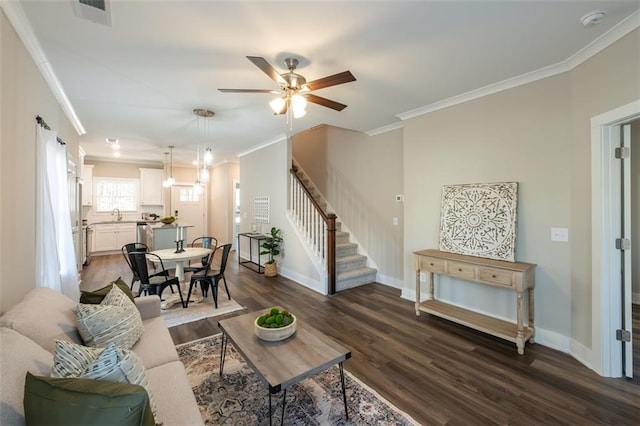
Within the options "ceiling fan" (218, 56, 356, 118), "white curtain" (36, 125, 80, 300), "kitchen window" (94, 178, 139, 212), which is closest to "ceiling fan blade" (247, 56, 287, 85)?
"ceiling fan" (218, 56, 356, 118)

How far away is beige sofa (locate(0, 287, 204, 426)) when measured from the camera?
1.09 meters

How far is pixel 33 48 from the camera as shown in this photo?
2.41m

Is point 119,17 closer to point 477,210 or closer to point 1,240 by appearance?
point 1,240

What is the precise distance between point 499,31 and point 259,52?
6.57 ft

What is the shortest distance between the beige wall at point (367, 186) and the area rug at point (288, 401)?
9.65 feet

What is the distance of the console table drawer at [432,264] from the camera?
3371 millimetres

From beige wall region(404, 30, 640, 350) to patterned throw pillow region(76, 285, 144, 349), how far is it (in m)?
3.50

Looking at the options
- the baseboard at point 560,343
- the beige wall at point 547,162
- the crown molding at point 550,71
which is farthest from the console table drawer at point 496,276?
the crown molding at point 550,71

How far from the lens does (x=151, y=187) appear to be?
861 cm

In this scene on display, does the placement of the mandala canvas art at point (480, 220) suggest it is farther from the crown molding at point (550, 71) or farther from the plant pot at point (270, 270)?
the plant pot at point (270, 270)

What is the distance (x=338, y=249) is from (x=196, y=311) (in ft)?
8.74

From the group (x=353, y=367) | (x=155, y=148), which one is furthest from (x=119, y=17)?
(x=155, y=148)

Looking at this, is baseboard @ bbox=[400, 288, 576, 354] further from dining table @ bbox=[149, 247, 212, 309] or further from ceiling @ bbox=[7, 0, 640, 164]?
dining table @ bbox=[149, 247, 212, 309]

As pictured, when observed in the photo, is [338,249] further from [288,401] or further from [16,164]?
[16,164]
